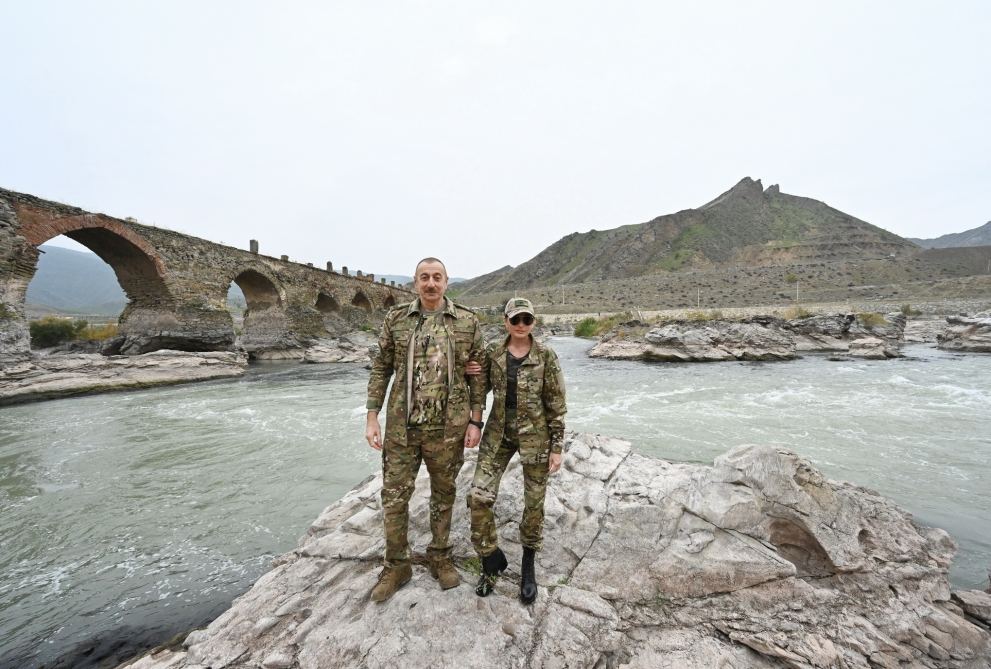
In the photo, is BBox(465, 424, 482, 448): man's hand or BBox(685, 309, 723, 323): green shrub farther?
BBox(685, 309, 723, 323): green shrub

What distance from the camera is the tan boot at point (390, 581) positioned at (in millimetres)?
2541

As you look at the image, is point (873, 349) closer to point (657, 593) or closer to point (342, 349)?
point (657, 593)

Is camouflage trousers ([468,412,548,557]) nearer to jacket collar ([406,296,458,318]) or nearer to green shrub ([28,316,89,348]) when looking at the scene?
jacket collar ([406,296,458,318])

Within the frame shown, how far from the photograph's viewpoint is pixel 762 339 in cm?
1950

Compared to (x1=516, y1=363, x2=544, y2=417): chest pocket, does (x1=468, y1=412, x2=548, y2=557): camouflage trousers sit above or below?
below

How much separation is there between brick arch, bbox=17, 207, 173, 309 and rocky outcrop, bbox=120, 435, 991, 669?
18.2 metres

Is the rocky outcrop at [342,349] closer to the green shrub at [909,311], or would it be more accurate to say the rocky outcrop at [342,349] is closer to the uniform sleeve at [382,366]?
the uniform sleeve at [382,366]

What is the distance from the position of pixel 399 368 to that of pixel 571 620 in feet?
6.58

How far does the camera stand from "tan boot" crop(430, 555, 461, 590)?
2.63 metres

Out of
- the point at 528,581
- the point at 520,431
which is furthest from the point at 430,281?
the point at 528,581

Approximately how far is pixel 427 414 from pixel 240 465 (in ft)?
20.1

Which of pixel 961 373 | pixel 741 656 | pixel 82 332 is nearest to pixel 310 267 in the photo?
pixel 82 332

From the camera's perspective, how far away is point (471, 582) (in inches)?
107

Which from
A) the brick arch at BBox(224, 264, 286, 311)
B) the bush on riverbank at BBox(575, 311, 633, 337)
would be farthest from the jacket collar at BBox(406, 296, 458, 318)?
the bush on riverbank at BBox(575, 311, 633, 337)
